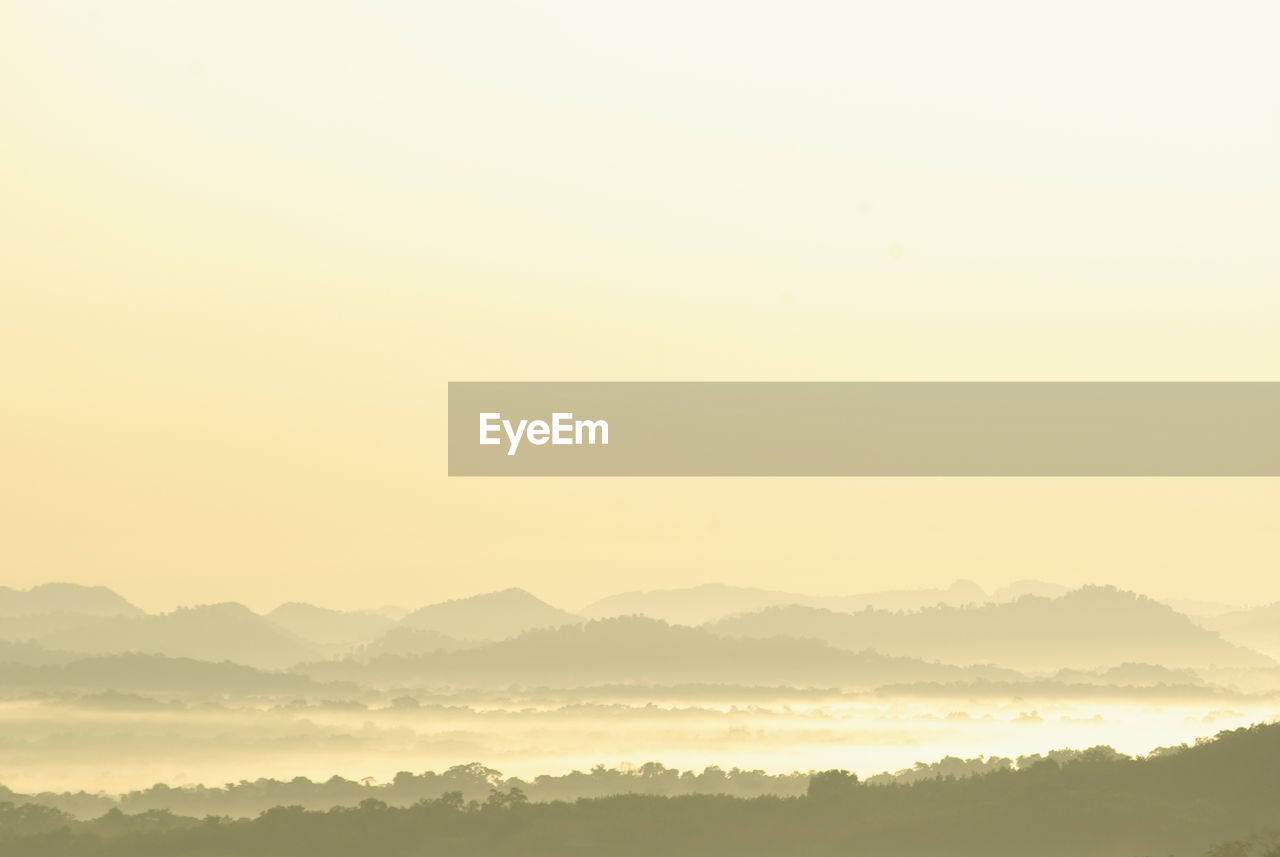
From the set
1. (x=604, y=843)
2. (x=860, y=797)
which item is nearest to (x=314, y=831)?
(x=604, y=843)

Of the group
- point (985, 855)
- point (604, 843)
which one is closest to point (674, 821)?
point (604, 843)

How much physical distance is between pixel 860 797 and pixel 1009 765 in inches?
648

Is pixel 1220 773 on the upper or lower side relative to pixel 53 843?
upper

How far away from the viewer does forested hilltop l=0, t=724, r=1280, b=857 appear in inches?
4262

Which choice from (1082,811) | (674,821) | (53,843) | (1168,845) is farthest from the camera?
(53,843)

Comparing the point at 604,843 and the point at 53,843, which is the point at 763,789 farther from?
the point at 53,843

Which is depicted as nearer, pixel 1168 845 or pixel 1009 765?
pixel 1168 845

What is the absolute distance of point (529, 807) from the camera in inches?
6747

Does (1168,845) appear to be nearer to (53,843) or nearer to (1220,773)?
(1220,773)

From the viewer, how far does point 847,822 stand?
14025 cm

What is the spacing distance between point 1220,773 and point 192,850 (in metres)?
122

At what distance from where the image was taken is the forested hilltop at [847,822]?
108 metres

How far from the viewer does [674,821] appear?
158250mm

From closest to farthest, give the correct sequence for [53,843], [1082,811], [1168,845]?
[1168,845] < [1082,811] < [53,843]
